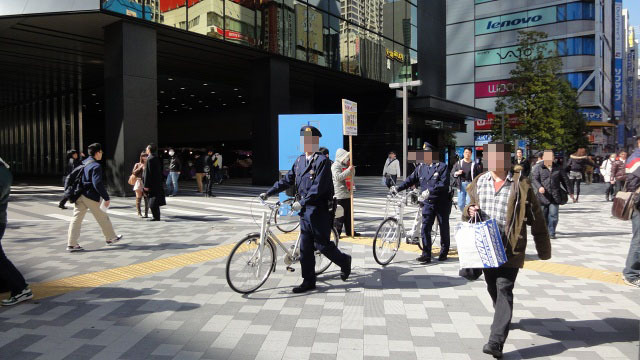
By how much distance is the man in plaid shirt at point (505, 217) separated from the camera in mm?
3486

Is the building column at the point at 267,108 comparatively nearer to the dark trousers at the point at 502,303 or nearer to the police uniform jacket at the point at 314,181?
the police uniform jacket at the point at 314,181

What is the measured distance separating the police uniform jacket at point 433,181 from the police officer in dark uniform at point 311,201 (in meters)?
1.91

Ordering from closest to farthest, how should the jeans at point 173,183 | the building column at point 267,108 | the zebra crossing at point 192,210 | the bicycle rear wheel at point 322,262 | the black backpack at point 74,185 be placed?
the bicycle rear wheel at point 322,262
the black backpack at point 74,185
the zebra crossing at point 192,210
the jeans at point 173,183
the building column at point 267,108

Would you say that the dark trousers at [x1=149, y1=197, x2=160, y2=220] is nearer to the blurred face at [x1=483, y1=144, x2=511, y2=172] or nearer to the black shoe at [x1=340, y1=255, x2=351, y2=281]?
the black shoe at [x1=340, y1=255, x2=351, y2=281]

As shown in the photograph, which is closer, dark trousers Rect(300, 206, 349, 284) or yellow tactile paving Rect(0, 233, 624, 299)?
dark trousers Rect(300, 206, 349, 284)

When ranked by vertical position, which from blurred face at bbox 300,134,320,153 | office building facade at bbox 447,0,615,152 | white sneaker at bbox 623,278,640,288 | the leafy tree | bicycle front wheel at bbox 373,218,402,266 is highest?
office building facade at bbox 447,0,615,152

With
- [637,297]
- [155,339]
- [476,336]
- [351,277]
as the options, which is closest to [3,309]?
[155,339]

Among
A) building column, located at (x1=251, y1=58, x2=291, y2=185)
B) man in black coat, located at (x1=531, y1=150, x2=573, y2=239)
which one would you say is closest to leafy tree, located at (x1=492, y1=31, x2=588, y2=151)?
building column, located at (x1=251, y1=58, x2=291, y2=185)

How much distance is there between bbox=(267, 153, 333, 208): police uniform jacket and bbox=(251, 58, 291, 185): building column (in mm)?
16427

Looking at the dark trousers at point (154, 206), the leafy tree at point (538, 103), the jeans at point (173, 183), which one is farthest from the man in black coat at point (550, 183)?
the leafy tree at point (538, 103)

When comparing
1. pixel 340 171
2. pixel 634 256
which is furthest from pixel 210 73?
pixel 634 256

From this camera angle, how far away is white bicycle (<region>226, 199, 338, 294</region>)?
4.97m

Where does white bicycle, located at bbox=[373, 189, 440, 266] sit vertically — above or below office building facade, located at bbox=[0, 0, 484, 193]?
below

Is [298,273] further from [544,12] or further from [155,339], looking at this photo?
[544,12]
